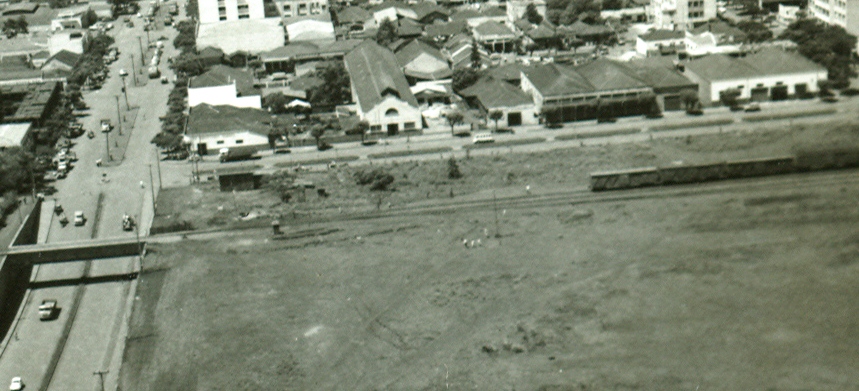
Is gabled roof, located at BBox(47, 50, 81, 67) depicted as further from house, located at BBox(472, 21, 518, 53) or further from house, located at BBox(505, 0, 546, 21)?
house, located at BBox(505, 0, 546, 21)

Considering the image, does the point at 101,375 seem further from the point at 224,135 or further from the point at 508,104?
the point at 508,104

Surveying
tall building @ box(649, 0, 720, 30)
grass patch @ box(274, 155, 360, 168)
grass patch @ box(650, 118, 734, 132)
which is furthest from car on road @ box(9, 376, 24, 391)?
tall building @ box(649, 0, 720, 30)

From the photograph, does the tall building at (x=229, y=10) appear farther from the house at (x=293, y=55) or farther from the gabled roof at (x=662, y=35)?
the gabled roof at (x=662, y=35)

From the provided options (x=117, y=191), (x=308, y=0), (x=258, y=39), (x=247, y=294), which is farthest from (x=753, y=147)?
(x=308, y=0)

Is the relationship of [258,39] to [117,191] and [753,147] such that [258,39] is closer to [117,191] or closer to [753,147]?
[117,191]

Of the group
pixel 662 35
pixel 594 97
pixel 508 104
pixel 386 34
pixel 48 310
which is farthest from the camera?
pixel 386 34

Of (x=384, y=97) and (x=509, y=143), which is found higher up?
(x=384, y=97)

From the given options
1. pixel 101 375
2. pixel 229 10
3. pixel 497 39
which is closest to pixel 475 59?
pixel 497 39
